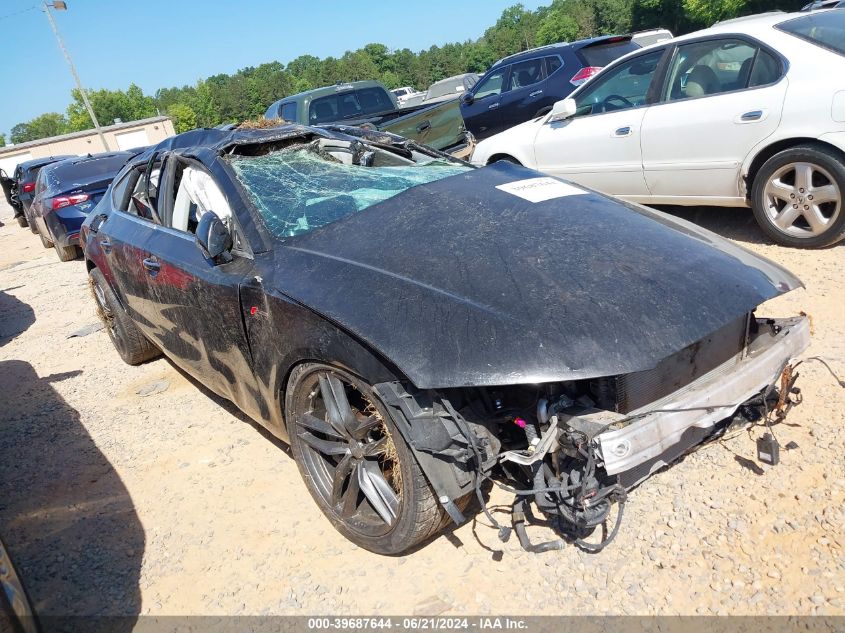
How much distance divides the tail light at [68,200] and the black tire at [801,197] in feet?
29.4

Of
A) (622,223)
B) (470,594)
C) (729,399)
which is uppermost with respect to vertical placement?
(622,223)

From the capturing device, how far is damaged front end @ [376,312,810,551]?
2096 millimetres

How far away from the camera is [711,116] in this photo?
4883 mm

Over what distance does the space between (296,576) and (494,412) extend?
1.09 m

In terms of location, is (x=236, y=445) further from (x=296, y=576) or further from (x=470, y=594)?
(x=470, y=594)

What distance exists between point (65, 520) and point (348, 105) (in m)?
7.75

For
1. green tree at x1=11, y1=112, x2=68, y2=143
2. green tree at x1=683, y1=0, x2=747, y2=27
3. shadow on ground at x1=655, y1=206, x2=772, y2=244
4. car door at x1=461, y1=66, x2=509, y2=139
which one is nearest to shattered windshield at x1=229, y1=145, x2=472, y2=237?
shadow on ground at x1=655, y1=206, x2=772, y2=244

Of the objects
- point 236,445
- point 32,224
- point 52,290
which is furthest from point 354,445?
point 32,224

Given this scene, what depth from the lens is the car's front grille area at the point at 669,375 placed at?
2.16 m

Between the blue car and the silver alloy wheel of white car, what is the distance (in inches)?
347

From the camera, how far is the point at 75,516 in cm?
320

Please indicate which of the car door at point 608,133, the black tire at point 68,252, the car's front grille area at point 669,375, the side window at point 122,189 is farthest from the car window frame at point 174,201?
the black tire at point 68,252

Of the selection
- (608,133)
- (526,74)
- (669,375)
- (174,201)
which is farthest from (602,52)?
(669,375)

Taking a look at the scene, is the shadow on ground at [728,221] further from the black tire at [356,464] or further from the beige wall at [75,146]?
the beige wall at [75,146]
